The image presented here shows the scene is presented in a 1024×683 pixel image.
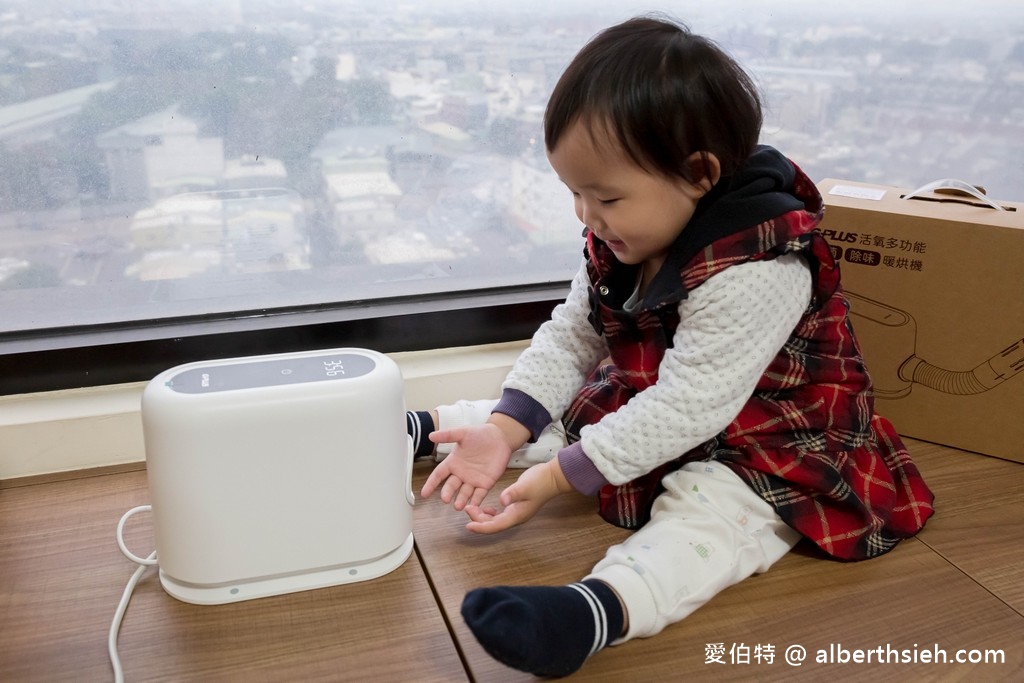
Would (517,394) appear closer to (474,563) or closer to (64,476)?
(474,563)

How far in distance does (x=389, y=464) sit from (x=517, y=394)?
9.1 inches

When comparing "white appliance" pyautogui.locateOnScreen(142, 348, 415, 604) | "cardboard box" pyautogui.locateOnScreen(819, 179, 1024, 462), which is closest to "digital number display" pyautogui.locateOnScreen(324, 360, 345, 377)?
"white appliance" pyautogui.locateOnScreen(142, 348, 415, 604)

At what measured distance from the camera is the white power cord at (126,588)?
2.32 ft

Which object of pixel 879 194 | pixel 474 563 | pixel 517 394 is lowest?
pixel 474 563

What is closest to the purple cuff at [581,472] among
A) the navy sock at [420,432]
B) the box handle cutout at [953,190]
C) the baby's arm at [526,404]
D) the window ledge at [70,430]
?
the baby's arm at [526,404]

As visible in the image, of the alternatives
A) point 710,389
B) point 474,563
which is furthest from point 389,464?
point 710,389

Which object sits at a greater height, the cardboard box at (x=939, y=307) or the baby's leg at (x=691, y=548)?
the cardboard box at (x=939, y=307)

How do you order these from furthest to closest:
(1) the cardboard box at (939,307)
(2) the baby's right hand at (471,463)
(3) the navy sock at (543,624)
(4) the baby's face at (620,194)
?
(1) the cardboard box at (939,307), (2) the baby's right hand at (471,463), (4) the baby's face at (620,194), (3) the navy sock at (543,624)

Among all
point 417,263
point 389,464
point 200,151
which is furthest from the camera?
point 417,263

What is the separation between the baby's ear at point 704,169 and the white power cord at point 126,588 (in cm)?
59

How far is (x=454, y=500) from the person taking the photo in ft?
3.01

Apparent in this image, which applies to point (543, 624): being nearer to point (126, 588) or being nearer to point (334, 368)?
point (334, 368)

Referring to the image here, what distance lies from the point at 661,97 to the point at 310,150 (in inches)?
20.6

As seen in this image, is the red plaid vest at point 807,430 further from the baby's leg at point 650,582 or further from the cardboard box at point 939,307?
the cardboard box at point 939,307
